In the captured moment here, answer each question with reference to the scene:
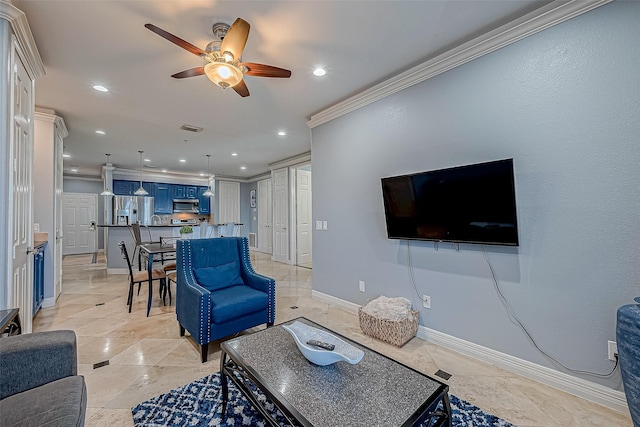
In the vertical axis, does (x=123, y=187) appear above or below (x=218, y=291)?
above

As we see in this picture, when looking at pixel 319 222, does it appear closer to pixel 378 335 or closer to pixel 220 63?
pixel 378 335

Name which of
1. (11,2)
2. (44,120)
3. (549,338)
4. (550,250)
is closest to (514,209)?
(550,250)

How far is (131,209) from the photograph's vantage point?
7523 millimetres

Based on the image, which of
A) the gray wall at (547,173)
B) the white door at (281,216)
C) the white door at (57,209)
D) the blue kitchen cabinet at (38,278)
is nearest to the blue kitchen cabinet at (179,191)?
the white door at (281,216)

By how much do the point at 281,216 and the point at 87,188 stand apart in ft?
23.2

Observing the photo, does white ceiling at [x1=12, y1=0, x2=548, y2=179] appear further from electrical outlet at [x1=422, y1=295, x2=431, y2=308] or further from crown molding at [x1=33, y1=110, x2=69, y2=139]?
electrical outlet at [x1=422, y1=295, x2=431, y2=308]

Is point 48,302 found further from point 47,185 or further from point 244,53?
point 244,53

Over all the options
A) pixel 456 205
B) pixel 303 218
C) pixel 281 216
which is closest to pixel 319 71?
pixel 456 205

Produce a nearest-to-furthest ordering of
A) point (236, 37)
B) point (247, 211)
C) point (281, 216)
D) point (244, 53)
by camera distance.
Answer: point (236, 37) < point (244, 53) < point (281, 216) < point (247, 211)

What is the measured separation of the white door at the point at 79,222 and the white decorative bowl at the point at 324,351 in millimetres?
9973

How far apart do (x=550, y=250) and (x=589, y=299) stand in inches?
14.6

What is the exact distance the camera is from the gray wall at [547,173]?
1.70 meters

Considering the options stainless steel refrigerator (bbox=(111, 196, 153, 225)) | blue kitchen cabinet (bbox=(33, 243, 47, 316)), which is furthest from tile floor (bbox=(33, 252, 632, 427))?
stainless steel refrigerator (bbox=(111, 196, 153, 225))

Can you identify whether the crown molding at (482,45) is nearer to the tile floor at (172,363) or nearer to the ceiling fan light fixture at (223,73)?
the ceiling fan light fixture at (223,73)
